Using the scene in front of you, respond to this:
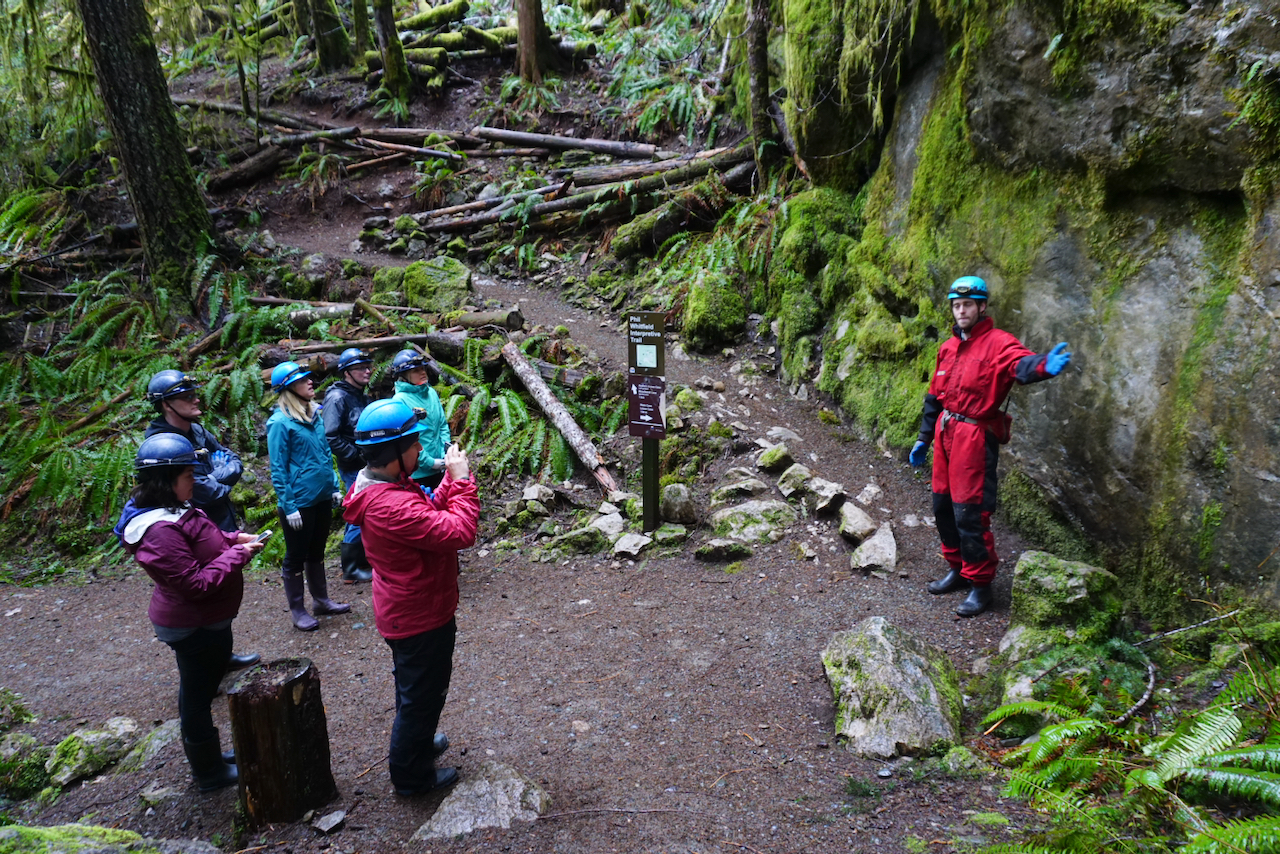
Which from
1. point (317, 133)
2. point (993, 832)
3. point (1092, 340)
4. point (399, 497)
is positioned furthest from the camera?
point (317, 133)

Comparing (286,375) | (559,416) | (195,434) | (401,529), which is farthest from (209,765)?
(559,416)

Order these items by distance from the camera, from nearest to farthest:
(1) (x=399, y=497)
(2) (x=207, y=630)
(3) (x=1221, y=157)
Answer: (1) (x=399, y=497), (2) (x=207, y=630), (3) (x=1221, y=157)

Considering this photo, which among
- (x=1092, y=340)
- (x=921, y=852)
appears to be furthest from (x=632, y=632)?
(x=1092, y=340)

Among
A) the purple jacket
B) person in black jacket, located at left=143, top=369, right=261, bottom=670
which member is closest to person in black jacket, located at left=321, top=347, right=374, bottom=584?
person in black jacket, located at left=143, top=369, right=261, bottom=670

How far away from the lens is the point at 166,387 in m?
4.51

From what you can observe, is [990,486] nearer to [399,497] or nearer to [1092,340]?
[1092,340]

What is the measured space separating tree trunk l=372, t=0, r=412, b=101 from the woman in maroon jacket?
1817cm

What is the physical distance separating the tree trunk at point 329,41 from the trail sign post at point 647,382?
1881 centimetres

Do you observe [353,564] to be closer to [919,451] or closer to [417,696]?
[417,696]

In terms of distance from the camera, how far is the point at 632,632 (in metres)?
5.36

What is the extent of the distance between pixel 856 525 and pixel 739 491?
133 centimetres

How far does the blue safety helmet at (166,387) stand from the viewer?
176 inches

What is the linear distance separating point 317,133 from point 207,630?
16.8 metres

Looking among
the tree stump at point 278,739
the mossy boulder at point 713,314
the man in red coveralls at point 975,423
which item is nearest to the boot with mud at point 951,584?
the man in red coveralls at point 975,423
